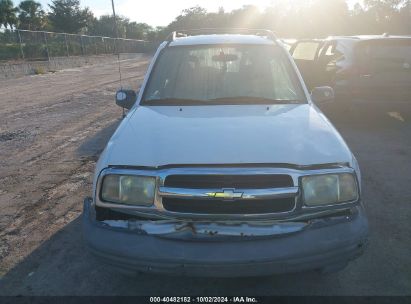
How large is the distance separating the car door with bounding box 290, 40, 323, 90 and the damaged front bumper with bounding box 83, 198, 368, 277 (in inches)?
271

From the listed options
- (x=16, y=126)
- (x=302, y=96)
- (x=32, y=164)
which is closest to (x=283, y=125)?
(x=302, y=96)

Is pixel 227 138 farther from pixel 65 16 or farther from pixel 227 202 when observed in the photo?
pixel 65 16

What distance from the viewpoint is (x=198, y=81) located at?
12.8 feet

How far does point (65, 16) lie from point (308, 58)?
6813 cm

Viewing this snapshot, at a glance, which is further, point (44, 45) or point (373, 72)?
point (44, 45)

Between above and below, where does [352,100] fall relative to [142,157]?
below

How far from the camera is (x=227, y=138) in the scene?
2779mm

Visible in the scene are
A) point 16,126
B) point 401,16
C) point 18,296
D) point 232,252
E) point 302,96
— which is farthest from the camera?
point 401,16

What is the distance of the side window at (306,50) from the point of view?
9891mm

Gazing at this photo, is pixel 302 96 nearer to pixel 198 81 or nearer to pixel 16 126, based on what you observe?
pixel 198 81

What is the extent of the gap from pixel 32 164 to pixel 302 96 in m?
4.10

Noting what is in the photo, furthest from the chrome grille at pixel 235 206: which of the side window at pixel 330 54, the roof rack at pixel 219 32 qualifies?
the side window at pixel 330 54

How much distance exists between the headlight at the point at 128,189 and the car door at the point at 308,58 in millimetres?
7128

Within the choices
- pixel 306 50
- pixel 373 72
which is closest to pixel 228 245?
pixel 373 72
